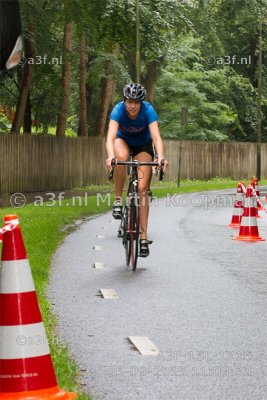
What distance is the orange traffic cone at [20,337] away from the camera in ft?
16.5

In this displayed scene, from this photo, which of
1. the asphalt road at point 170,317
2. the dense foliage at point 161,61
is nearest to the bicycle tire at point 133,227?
the asphalt road at point 170,317

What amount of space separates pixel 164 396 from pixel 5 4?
2.28m

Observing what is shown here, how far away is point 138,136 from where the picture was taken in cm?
1143

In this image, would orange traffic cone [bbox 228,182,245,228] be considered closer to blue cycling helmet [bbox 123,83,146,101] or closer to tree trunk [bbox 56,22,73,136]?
blue cycling helmet [bbox 123,83,146,101]

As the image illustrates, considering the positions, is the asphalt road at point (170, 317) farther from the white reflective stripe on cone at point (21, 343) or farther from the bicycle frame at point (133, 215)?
the white reflective stripe on cone at point (21, 343)

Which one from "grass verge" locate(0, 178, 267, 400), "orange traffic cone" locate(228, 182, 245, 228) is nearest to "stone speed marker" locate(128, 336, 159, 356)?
"grass verge" locate(0, 178, 267, 400)

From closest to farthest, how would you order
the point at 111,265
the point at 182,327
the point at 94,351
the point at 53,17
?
the point at 94,351, the point at 182,327, the point at 111,265, the point at 53,17

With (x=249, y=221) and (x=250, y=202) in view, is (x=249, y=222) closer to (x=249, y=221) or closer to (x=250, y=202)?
(x=249, y=221)

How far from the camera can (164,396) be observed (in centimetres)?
568

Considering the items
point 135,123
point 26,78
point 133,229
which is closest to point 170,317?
point 133,229

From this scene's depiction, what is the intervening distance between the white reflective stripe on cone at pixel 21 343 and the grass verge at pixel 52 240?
49 cm

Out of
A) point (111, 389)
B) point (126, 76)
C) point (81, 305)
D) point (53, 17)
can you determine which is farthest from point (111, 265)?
point (126, 76)

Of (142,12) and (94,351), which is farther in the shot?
(142,12)

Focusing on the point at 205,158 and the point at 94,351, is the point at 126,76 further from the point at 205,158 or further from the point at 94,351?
the point at 94,351
